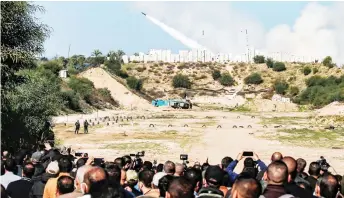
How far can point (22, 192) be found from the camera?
887 centimetres

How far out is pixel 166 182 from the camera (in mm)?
7855

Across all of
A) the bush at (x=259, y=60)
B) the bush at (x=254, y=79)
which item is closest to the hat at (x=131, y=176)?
the bush at (x=254, y=79)

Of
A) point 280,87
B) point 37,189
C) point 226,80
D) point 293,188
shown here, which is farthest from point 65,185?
point 226,80

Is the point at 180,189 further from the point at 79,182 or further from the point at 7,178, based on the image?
the point at 7,178

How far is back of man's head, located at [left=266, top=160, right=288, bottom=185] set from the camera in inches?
282

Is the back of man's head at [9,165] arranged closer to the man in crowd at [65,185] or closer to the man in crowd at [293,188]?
the man in crowd at [65,185]

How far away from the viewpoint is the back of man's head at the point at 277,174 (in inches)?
282

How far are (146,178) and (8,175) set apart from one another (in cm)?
239

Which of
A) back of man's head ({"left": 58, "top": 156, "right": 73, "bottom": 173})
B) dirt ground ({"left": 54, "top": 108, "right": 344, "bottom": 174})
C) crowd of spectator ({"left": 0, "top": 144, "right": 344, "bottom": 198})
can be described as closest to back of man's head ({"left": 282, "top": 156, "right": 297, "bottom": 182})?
crowd of spectator ({"left": 0, "top": 144, "right": 344, "bottom": 198})

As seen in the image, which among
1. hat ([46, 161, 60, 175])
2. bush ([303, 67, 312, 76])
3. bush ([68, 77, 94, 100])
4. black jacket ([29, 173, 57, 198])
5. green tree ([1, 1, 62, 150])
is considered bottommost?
black jacket ([29, 173, 57, 198])

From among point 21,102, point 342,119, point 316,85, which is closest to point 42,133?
point 21,102

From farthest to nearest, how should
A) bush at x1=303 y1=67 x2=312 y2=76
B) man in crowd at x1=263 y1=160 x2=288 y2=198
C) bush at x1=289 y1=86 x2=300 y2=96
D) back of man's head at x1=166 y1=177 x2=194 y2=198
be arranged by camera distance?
1. bush at x1=303 y1=67 x2=312 y2=76
2. bush at x1=289 y1=86 x2=300 y2=96
3. man in crowd at x1=263 y1=160 x2=288 y2=198
4. back of man's head at x1=166 y1=177 x2=194 y2=198

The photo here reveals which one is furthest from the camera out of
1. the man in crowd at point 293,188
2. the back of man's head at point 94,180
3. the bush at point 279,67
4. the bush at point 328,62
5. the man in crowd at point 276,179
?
the bush at point 279,67

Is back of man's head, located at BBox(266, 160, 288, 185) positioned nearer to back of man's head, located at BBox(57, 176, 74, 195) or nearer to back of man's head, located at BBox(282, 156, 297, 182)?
back of man's head, located at BBox(282, 156, 297, 182)
